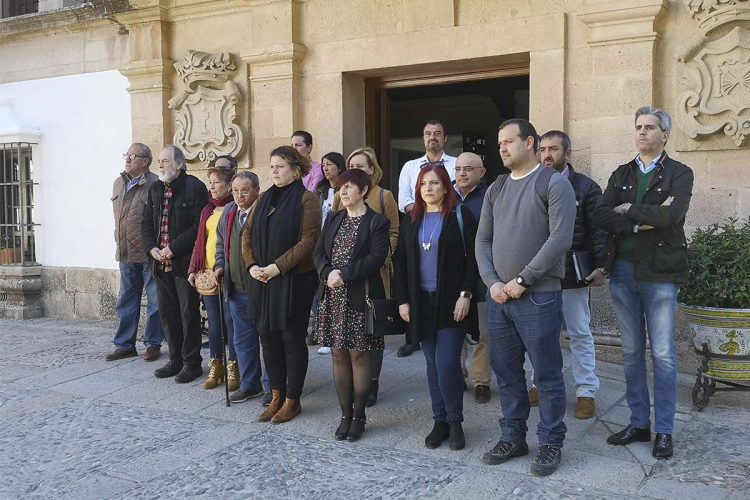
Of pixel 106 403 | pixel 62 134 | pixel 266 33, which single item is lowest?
pixel 106 403

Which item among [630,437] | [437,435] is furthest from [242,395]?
[630,437]

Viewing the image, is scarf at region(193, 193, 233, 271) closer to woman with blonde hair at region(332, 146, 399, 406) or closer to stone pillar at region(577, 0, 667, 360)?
woman with blonde hair at region(332, 146, 399, 406)

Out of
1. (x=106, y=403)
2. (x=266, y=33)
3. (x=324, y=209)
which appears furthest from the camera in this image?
(x=266, y=33)

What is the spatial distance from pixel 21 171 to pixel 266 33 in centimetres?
422

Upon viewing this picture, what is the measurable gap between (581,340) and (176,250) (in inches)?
125

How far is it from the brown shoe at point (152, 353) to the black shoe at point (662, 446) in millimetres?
4384

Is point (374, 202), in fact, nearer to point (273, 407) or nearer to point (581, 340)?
point (273, 407)

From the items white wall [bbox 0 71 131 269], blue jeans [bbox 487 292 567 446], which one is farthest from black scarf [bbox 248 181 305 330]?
white wall [bbox 0 71 131 269]

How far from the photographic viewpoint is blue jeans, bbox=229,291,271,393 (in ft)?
17.3

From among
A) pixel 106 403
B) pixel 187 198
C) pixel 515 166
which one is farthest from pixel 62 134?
pixel 515 166

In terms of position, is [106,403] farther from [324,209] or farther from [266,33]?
[266,33]

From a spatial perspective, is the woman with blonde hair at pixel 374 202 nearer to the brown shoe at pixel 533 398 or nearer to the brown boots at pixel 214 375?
the brown shoe at pixel 533 398

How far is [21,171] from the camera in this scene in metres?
9.64

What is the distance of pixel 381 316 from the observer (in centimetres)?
432
